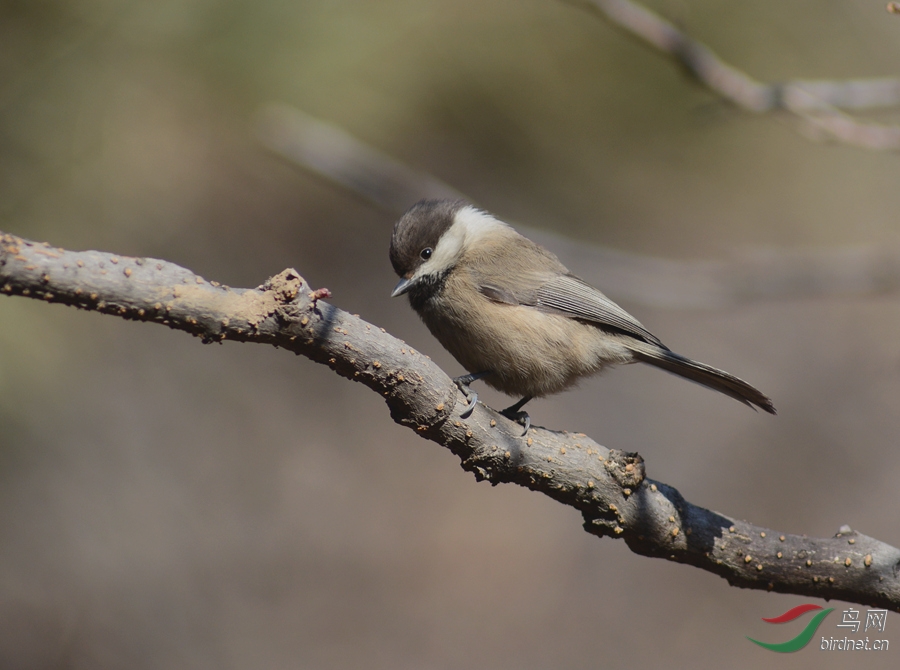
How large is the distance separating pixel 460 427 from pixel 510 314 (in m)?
1.03

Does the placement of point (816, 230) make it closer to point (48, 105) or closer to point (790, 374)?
point (790, 374)

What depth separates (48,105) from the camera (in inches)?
96.0

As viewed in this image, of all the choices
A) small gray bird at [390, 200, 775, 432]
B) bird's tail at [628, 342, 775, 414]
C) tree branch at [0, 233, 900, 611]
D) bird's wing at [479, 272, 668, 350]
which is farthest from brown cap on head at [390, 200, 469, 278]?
tree branch at [0, 233, 900, 611]

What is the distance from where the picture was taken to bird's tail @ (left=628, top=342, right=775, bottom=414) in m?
2.54

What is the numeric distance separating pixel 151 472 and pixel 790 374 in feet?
16.5

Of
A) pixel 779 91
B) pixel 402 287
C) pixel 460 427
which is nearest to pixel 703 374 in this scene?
pixel 779 91

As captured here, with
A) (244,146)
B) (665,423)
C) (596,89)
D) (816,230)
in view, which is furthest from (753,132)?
(244,146)

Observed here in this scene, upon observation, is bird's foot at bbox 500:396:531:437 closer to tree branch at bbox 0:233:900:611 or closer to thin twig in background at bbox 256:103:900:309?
tree branch at bbox 0:233:900:611

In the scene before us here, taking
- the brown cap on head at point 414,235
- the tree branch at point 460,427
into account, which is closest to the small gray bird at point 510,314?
the brown cap on head at point 414,235

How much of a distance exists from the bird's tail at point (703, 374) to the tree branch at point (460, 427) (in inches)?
22.7

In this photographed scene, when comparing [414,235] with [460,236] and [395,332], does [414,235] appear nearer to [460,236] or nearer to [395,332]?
[460,236]

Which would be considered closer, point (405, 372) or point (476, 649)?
point (405, 372)

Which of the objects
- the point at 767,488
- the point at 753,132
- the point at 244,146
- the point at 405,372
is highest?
the point at 753,132

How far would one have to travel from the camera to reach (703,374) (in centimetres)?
274
